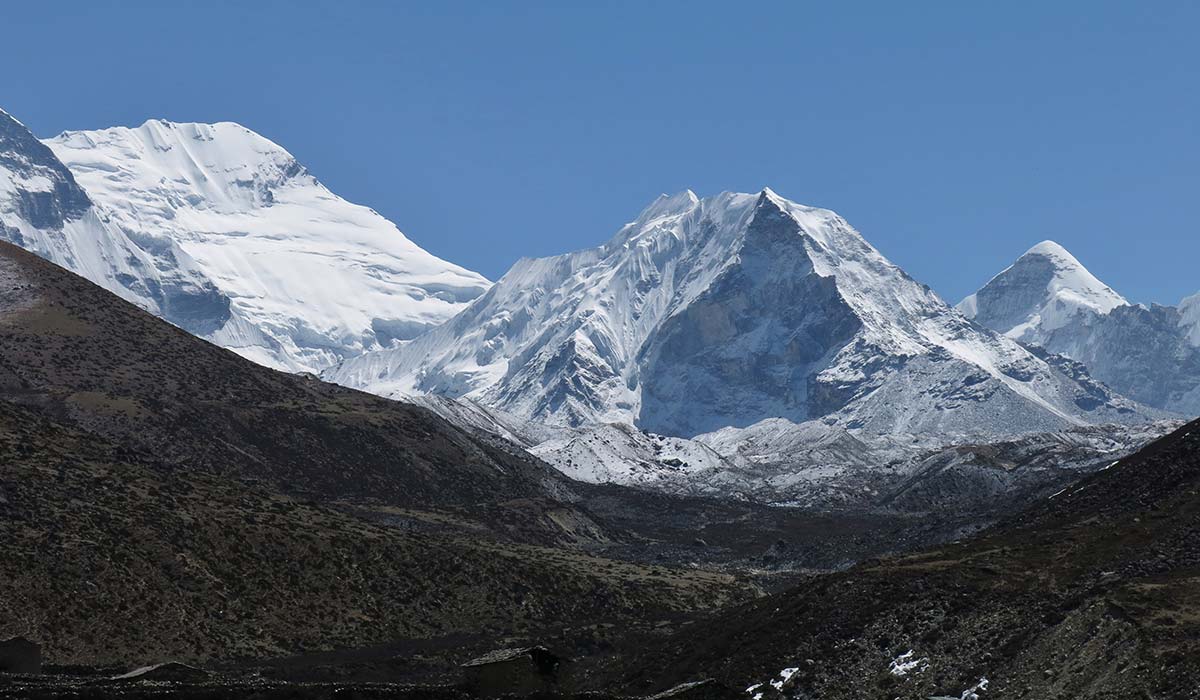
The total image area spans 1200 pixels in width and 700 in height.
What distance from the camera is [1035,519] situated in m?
137

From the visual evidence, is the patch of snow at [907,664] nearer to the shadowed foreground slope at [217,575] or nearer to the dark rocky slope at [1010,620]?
the dark rocky slope at [1010,620]

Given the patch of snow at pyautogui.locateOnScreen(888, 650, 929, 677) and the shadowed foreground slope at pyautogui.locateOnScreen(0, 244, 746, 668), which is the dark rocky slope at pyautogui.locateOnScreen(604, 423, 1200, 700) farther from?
the shadowed foreground slope at pyautogui.locateOnScreen(0, 244, 746, 668)

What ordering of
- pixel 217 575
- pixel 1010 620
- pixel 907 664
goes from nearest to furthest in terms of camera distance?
pixel 907 664 < pixel 1010 620 < pixel 217 575

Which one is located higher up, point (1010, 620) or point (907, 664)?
point (1010, 620)

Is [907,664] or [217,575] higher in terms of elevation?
[217,575]

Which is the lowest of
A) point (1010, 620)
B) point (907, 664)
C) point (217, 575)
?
point (907, 664)

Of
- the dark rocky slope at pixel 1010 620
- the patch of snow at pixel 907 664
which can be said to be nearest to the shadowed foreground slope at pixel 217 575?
the dark rocky slope at pixel 1010 620

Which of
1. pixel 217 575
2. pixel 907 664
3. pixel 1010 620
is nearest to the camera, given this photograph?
pixel 907 664

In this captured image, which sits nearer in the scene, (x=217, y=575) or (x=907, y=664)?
(x=907, y=664)

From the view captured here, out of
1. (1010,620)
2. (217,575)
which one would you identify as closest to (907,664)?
(1010,620)

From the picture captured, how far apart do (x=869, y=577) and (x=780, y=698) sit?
657 inches

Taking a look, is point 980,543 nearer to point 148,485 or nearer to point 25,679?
point 25,679

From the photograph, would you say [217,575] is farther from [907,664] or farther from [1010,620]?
[1010,620]

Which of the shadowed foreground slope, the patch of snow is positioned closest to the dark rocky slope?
the patch of snow
